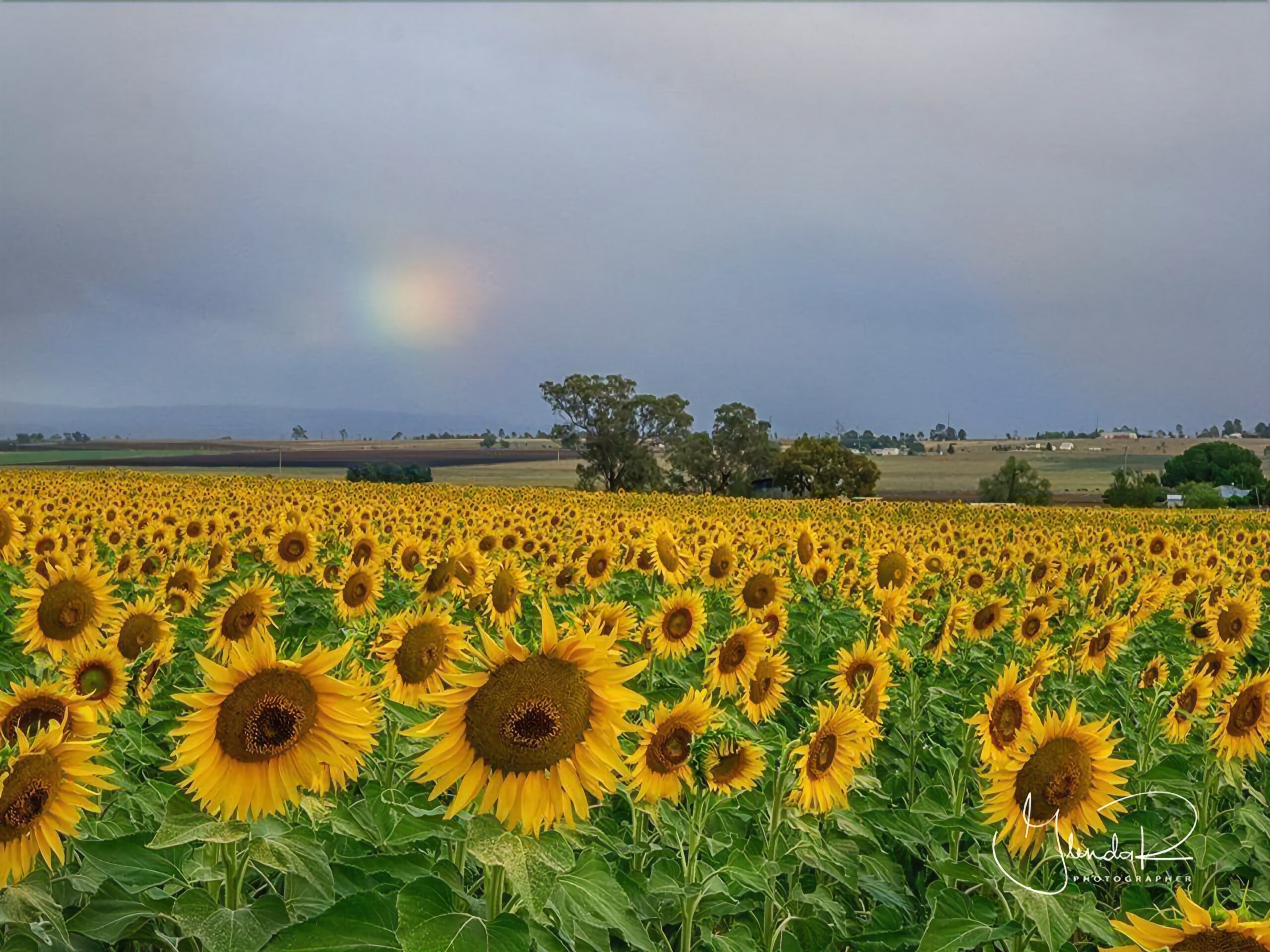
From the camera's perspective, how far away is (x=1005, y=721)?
12.5 ft

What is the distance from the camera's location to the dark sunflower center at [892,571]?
25.7ft

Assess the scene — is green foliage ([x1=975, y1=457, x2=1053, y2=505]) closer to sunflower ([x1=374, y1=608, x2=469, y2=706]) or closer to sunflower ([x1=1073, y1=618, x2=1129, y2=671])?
sunflower ([x1=1073, y1=618, x2=1129, y2=671])

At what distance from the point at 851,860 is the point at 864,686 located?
136 centimetres

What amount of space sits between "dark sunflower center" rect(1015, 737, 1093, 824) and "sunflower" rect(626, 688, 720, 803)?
1.10 metres

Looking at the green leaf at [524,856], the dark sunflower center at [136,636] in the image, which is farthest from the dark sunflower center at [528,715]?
the dark sunflower center at [136,636]

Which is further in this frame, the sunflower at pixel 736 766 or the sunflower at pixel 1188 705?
the sunflower at pixel 1188 705

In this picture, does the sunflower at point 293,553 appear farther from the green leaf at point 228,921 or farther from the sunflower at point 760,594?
the green leaf at point 228,921

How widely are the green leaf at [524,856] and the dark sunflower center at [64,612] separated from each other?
385 centimetres

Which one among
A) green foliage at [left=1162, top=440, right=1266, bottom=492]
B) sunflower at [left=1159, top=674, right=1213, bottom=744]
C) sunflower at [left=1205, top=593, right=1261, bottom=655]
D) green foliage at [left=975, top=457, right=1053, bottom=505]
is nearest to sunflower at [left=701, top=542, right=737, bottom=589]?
sunflower at [left=1205, top=593, right=1261, bottom=655]

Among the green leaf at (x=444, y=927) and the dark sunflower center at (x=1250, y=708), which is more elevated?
the green leaf at (x=444, y=927)

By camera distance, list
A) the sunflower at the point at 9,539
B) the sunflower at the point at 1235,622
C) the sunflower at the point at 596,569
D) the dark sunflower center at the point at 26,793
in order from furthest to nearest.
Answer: the sunflower at the point at 9,539 → the sunflower at the point at 596,569 → the sunflower at the point at 1235,622 → the dark sunflower center at the point at 26,793

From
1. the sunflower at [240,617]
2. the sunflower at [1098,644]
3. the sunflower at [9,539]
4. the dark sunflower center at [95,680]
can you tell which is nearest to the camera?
the dark sunflower center at [95,680]

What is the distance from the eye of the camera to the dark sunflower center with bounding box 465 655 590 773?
2.15 m

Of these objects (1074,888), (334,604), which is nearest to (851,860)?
(1074,888)
